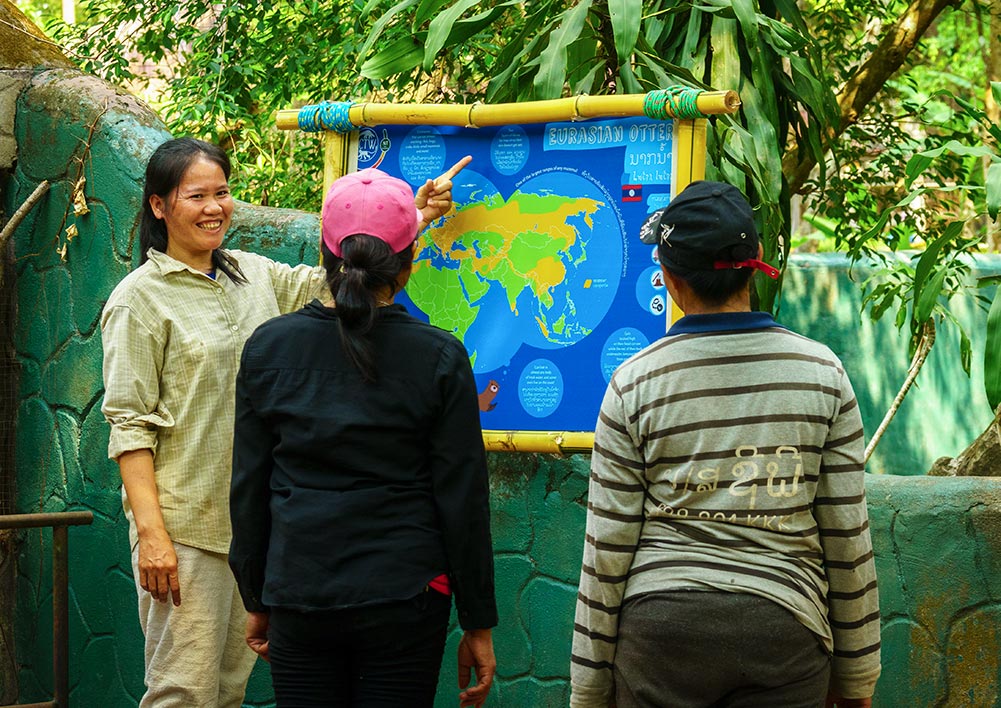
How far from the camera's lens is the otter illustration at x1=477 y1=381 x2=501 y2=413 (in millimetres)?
3273

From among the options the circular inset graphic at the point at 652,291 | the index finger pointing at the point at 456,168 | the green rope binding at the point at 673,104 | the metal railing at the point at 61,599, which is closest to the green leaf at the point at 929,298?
the circular inset graphic at the point at 652,291

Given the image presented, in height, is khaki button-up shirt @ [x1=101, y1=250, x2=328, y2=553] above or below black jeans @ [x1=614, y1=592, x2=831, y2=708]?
above

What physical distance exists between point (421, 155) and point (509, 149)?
0.83 ft

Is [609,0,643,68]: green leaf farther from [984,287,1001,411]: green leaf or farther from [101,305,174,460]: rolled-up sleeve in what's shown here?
[101,305,174,460]: rolled-up sleeve

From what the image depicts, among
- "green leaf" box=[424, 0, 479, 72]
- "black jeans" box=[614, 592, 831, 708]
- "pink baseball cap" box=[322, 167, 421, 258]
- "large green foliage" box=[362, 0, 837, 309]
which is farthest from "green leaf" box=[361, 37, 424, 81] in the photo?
"black jeans" box=[614, 592, 831, 708]

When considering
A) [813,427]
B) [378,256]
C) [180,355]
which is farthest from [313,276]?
[813,427]

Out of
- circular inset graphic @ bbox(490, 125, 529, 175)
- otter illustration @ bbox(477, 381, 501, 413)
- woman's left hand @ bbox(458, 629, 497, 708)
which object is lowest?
woman's left hand @ bbox(458, 629, 497, 708)

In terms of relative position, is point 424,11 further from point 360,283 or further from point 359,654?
point 359,654

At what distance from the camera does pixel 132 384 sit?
9.88 ft

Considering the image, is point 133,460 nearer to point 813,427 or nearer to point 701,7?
point 813,427

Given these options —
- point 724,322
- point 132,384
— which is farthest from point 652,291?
point 132,384

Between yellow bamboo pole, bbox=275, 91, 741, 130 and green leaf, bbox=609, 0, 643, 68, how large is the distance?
0.12 m

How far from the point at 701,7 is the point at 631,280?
103cm

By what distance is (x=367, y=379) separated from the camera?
2354 millimetres
